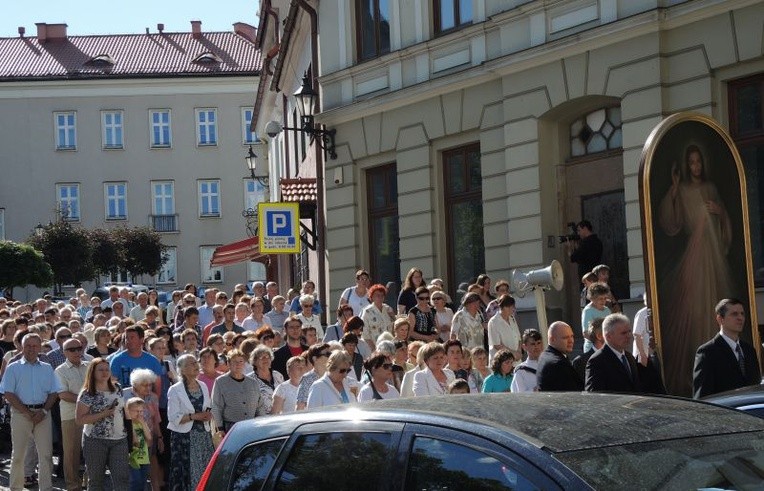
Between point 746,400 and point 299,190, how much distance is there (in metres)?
20.6

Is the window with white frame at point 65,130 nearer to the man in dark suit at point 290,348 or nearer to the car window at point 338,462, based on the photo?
the man in dark suit at point 290,348

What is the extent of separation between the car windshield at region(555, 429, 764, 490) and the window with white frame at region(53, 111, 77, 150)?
6880 centimetres

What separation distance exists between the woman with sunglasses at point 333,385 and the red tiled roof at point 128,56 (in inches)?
2376

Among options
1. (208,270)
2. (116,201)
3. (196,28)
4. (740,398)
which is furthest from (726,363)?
(196,28)

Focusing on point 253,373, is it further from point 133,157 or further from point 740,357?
point 133,157

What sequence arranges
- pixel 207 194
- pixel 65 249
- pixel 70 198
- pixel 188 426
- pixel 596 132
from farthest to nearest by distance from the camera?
pixel 207 194 → pixel 70 198 → pixel 65 249 → pixel 596 132 → pixel 188 426

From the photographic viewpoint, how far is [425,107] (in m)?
23.0

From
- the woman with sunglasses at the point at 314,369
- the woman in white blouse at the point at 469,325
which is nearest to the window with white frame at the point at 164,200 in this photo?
the woman in white blouse at the point at 469,325

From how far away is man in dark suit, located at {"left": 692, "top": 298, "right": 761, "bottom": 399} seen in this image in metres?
9.97

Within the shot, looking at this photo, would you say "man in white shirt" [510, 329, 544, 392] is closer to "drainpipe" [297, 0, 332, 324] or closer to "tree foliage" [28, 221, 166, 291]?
"drainpipe" [297, 0, 332, 324]

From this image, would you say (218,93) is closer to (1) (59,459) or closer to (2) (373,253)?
(2) (373,253)

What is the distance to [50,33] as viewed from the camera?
7731 cm

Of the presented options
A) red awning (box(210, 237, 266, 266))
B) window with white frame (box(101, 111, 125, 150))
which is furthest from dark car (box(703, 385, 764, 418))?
window with white frame (box(101, 111, 125, 150))

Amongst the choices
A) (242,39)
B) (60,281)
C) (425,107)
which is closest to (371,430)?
(425,107)
